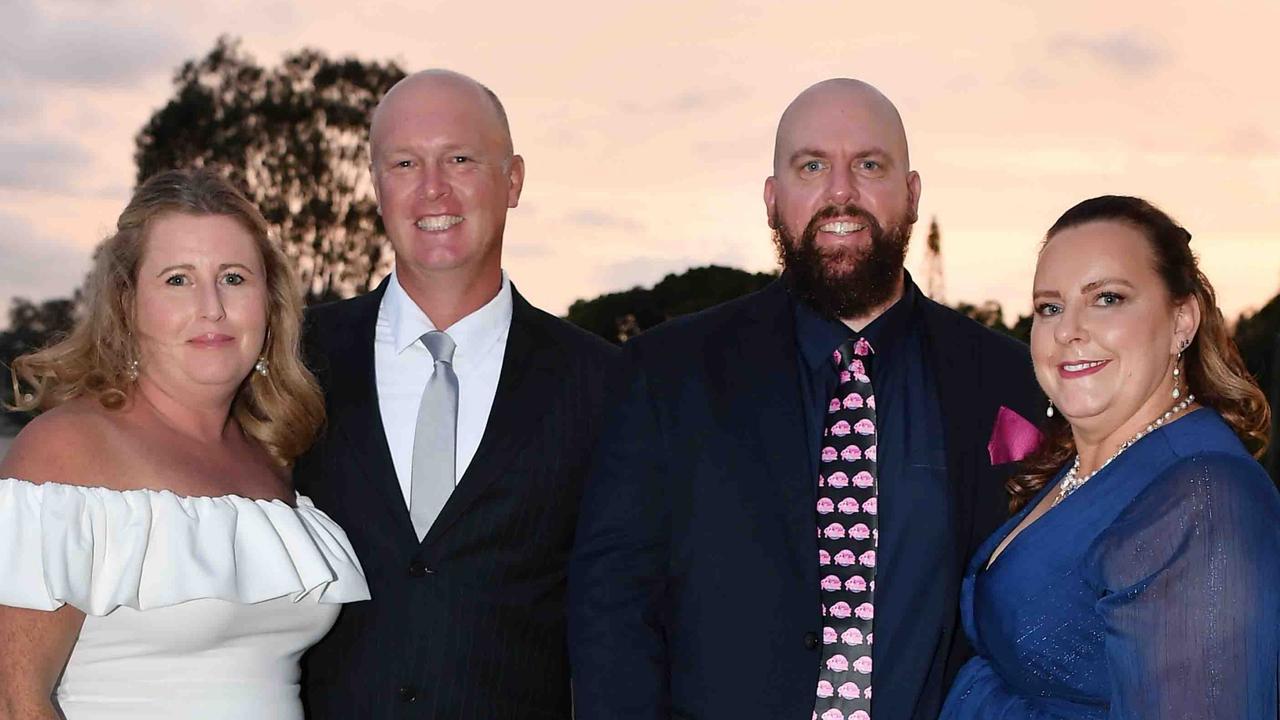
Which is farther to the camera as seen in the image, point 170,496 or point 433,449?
point 433,449

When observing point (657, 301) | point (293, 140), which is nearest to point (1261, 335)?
point (657, 301)

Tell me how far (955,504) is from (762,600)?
1.65 ft

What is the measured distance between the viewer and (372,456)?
3539 millimetres

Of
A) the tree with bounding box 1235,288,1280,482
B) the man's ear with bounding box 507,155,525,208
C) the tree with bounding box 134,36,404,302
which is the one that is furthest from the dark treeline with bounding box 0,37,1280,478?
the man's ear with bounding box 507,155,525,208

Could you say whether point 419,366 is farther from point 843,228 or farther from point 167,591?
point 843,228

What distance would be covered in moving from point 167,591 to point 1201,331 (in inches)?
87.9

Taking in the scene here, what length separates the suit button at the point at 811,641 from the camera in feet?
10.2

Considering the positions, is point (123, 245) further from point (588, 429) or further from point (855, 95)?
point (855, 95)

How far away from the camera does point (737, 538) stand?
3.20 m


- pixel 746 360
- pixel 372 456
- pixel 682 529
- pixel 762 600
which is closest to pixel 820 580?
pixel 762 600

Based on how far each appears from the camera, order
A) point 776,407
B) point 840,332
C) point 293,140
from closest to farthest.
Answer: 1. point 776,407
2. point 840,332
3. point 293,140

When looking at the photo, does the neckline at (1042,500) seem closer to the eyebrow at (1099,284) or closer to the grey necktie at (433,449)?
the eyebrow at (1099,284)

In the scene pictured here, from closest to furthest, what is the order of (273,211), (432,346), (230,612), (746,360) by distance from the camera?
(230,612)
(746,360)
(432,346)
(273,211)

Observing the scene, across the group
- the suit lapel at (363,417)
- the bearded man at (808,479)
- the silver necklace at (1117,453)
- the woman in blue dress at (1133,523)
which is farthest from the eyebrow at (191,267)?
the silver necklace at (1117,453)
